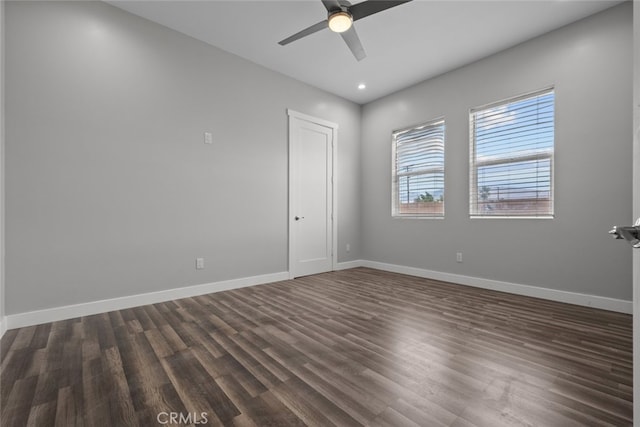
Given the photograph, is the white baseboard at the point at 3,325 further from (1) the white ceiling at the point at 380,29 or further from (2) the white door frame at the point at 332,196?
(1) the white ceiling at the point at 380,29

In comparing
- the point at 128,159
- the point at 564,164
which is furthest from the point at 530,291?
the point at 128,159

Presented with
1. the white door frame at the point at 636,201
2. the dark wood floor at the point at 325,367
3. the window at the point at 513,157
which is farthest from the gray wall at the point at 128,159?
the white door frame at the point at 636,201

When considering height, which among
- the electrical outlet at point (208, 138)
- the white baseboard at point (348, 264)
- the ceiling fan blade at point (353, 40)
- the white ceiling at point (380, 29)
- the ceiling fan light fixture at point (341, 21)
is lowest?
the white baseboard at point (348, 264)

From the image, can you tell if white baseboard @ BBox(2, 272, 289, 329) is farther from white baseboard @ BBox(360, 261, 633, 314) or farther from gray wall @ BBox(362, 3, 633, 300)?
gray wall @ BBox(362, 3, 633, 300)

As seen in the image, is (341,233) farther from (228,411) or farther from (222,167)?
(228,411)

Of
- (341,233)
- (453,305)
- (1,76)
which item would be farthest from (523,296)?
(1,76)

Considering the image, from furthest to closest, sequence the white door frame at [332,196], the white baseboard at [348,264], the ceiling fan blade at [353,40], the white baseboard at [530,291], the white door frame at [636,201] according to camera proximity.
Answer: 1. the white baseboard at [348,264]
2. the white door frame at [332,196]
3. the white baseboard at [530,291]
4. the ceiling fan blade at [353,40]
5. the white door frame at [636,201]

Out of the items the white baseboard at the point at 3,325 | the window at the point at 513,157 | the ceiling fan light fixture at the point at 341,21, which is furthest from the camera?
the window at the point at 513,157

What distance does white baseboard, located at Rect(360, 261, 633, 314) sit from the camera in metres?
2.82

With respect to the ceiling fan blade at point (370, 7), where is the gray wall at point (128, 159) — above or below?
below

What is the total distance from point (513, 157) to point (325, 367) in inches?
134

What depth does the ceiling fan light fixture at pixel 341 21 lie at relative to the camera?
2.36 m

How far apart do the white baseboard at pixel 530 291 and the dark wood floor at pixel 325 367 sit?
0.67ft

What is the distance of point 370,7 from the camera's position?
2.36 meters
